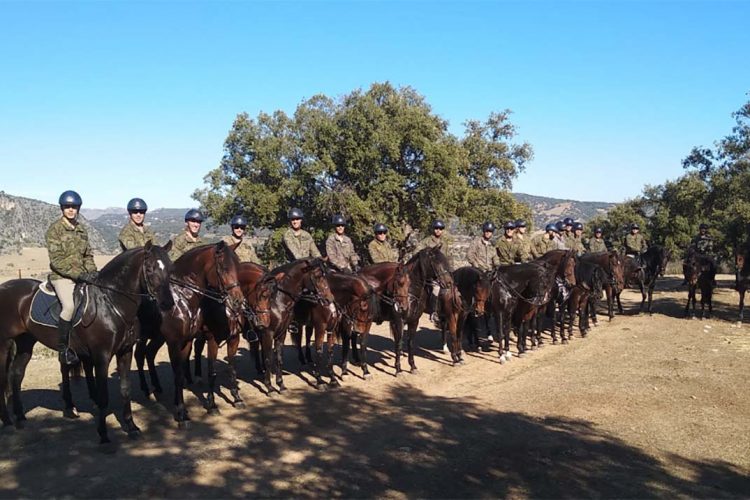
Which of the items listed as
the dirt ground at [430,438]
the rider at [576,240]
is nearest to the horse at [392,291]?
the dirt ground at [430,438]

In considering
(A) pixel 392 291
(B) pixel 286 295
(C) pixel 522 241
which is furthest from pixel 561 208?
(B) pixel 286 295

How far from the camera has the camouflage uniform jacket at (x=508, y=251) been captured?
54.0ft

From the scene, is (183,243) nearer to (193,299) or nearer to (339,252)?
(193,299)

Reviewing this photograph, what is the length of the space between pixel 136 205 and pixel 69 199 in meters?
1.57

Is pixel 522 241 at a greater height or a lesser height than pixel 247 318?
greater

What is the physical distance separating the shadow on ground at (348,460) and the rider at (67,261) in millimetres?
1482

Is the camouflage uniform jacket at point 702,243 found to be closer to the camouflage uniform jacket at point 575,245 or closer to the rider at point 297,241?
the camouflage uniform jacket at point 575,245

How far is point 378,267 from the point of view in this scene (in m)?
12.1

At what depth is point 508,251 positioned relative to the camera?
16.5 m

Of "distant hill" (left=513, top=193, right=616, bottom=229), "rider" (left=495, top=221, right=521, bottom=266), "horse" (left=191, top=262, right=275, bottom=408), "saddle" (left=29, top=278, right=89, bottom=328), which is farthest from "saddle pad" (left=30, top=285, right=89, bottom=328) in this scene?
"distant hill" (left=513, top=193, right=616, bottom=229)

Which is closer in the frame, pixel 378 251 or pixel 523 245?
pixel 378 251

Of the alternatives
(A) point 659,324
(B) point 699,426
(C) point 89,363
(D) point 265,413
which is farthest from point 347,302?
(A) point 659,324

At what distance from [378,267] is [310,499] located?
22.0 feet

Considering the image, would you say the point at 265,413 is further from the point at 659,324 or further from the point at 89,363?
the point at 659,324
